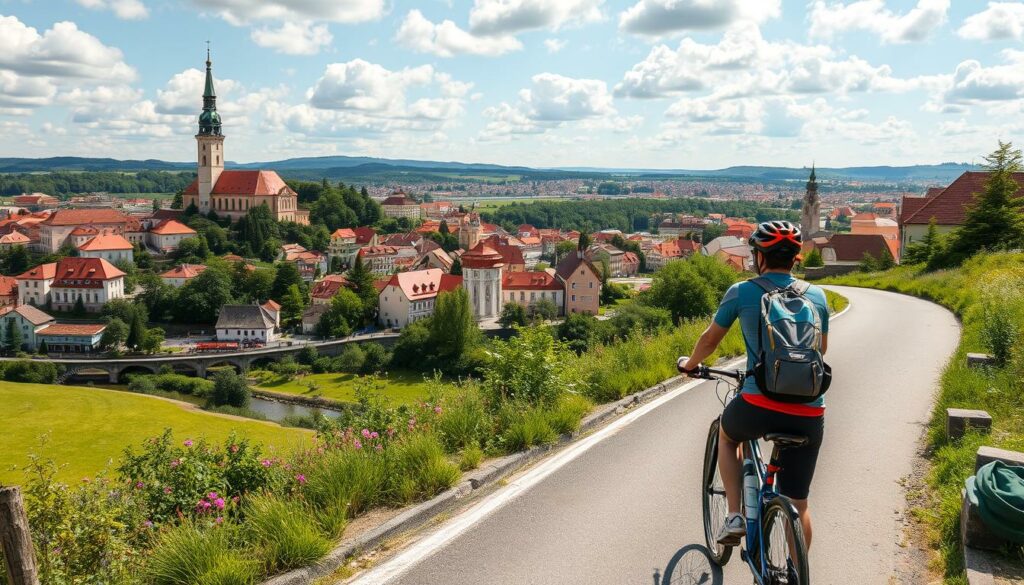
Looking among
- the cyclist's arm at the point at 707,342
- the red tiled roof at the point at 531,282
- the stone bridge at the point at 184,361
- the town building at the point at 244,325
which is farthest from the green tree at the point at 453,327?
the cyclist's arm at the point at 707,342

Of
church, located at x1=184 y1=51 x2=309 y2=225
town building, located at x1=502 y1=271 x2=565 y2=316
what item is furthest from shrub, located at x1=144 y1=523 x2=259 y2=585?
church, located at x1=184 y1=51 x2=309 y2=225

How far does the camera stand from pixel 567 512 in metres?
5.59

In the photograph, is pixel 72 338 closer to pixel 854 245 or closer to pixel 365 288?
pixel 365 288

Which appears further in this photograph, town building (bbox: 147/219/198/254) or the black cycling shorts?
town building (bbox: 147/219/198/254)

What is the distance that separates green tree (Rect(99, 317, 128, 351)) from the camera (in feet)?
236

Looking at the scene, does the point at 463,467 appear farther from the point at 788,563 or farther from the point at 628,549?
the point at 788,563

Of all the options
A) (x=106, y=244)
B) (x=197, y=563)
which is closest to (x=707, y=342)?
(x=197, y=563)

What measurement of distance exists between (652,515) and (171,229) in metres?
114

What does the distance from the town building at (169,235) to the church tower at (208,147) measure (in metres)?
11.8

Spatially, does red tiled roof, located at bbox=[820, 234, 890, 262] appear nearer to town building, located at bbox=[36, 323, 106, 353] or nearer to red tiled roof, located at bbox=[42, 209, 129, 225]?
town building, located at bbox=[36, 323, 106, 353]

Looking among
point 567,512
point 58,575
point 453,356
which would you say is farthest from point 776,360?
point 453,356

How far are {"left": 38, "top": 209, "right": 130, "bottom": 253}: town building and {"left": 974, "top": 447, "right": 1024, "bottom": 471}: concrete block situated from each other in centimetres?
11543

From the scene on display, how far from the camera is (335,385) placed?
196 ft

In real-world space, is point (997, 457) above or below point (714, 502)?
above
